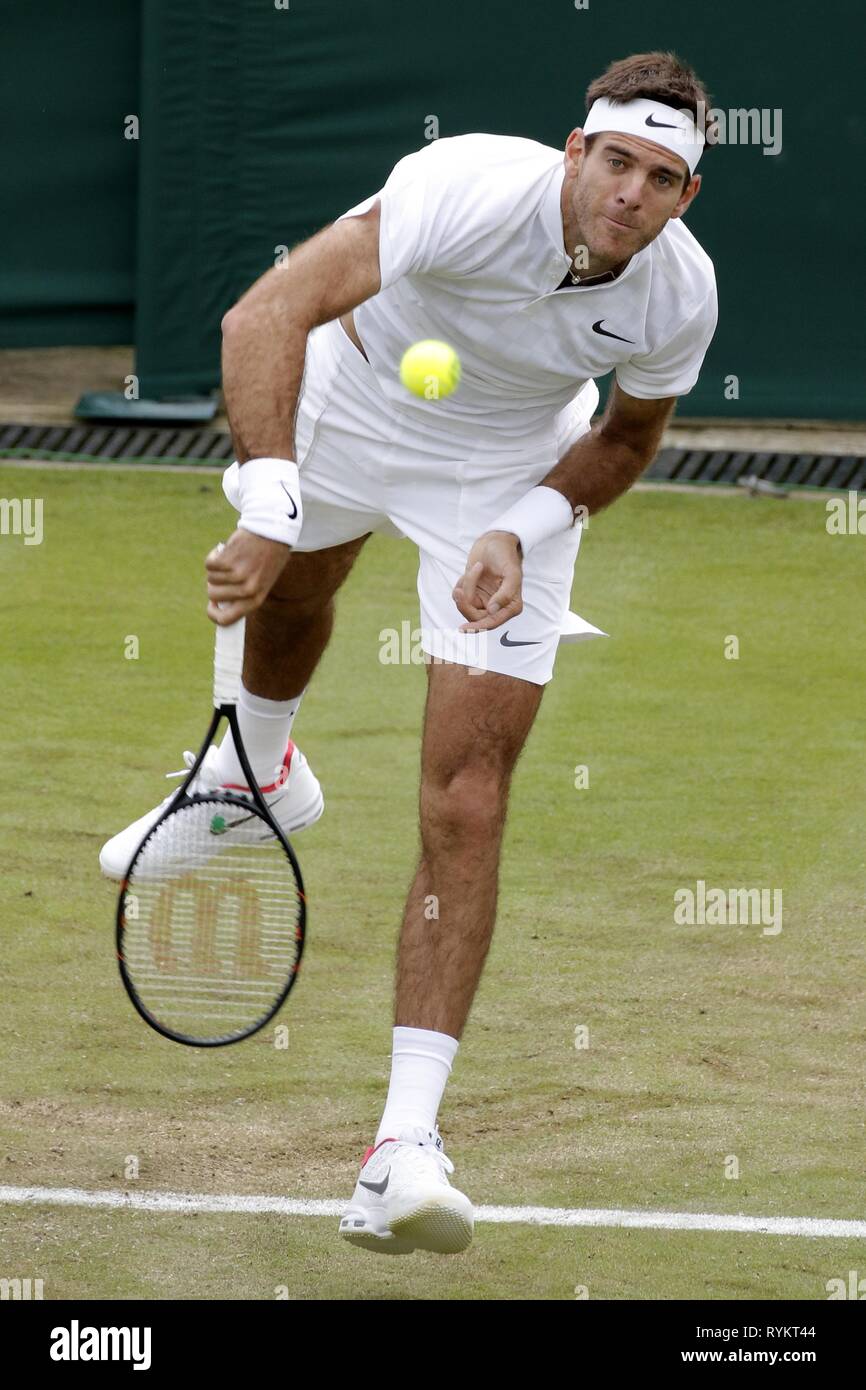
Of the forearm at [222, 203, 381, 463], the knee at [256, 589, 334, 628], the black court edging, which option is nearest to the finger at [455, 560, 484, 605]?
the forearm at [222, 203, 381, 463]

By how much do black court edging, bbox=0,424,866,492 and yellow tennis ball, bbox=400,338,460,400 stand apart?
5.68 metres

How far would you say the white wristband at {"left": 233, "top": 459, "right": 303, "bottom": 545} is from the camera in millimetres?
3172

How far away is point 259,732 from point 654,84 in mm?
1662

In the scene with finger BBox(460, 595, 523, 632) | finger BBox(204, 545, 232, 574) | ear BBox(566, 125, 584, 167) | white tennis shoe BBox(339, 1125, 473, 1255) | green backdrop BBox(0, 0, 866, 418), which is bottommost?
white tennis shoe BBox(339, 1125, 473, 1255)

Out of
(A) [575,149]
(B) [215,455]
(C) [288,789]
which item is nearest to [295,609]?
(C) [288,789]

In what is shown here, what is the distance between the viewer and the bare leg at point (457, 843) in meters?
3.66

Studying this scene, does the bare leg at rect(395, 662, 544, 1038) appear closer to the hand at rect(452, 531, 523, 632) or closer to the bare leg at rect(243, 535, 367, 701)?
the hand at rect(452, 531, 523, 632)

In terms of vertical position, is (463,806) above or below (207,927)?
above

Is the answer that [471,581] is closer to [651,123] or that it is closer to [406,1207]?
[651,123]

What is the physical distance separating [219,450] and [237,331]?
21.3ft

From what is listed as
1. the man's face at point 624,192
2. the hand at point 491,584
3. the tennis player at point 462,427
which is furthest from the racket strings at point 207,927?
the man's face at point 624,192

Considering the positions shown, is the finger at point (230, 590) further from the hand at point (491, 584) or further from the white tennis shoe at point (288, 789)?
the white tennis shoe at point (288, 789)

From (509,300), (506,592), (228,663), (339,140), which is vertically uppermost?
(339,140)

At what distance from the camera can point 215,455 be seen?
32.0ft
